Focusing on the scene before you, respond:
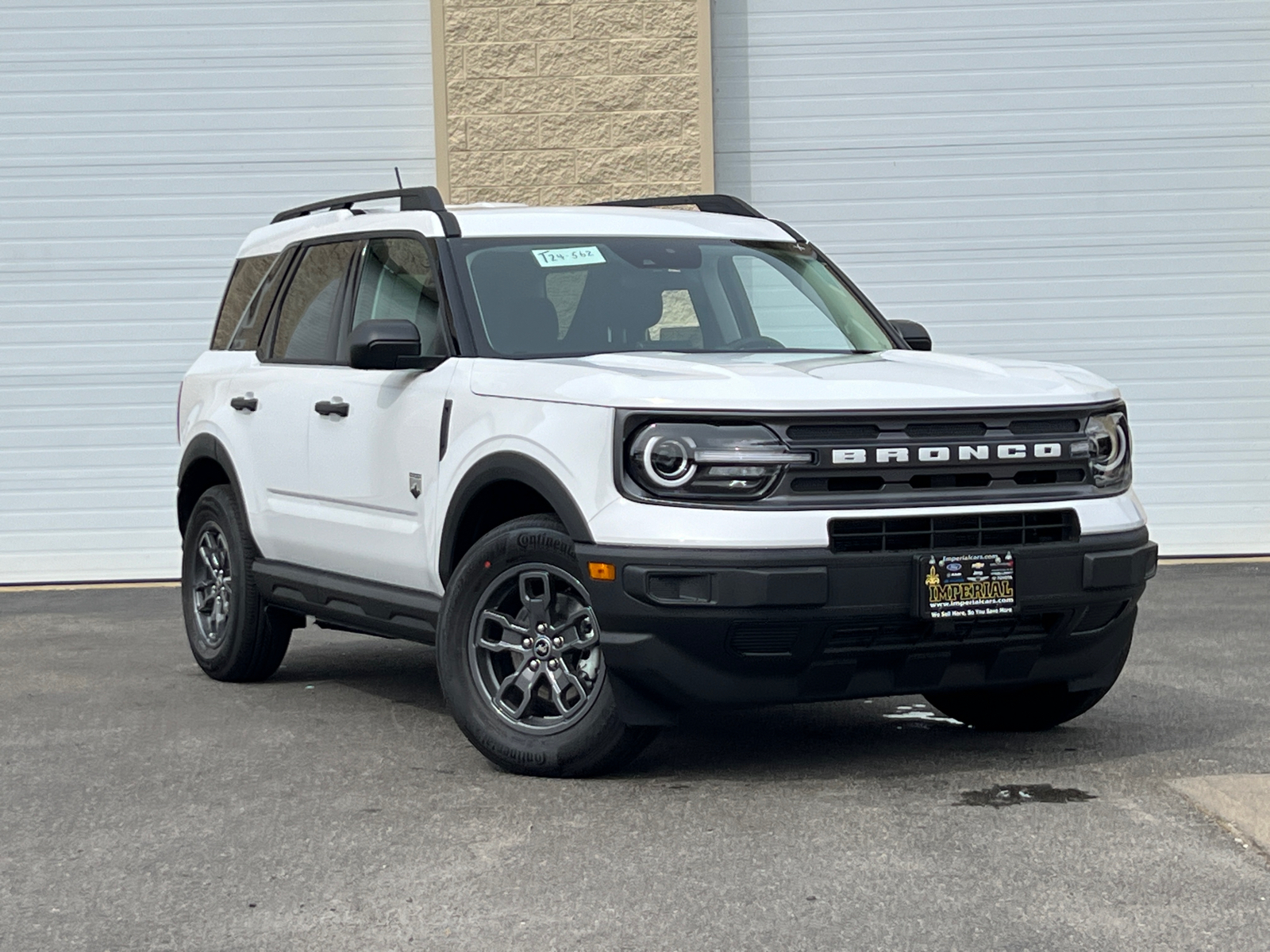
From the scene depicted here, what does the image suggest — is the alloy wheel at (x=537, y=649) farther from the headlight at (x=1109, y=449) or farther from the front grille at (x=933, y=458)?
the headlight at (x=1109, y=449)

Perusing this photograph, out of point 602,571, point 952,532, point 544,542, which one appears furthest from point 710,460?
point 952,532

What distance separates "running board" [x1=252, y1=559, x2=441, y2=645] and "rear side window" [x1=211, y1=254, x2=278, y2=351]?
1.28 meters

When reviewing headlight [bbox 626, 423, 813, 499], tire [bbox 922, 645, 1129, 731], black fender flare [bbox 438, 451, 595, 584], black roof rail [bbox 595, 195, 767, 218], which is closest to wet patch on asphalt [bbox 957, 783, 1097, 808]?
tire [bbox 922, 645, 1129, 731]

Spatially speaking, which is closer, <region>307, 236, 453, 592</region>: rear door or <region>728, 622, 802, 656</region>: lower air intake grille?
<region>728, 622, 802, 656</region>: lower air intake grille

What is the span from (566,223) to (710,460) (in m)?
1.97

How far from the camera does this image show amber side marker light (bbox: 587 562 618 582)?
563cm

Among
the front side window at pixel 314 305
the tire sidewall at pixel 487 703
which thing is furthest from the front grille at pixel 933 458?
the front side window at pixel 314 305

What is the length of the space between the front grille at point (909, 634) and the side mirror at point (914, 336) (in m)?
1.91

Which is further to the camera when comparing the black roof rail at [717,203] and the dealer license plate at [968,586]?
the black roof rail at [717,203]

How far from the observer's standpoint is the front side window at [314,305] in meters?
7.71

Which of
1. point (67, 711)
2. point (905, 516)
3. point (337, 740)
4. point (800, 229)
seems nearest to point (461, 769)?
point (337, 740)

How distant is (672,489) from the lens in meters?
5.63

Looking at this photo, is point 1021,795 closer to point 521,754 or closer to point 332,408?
point 521,754

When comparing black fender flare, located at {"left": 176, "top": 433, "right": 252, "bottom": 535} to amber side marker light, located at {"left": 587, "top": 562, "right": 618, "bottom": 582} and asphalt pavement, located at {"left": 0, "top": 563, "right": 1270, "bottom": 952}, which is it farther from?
amber side marker light, located at {"left": 587, "top": 562, "right": 618, "bottom": 582}
